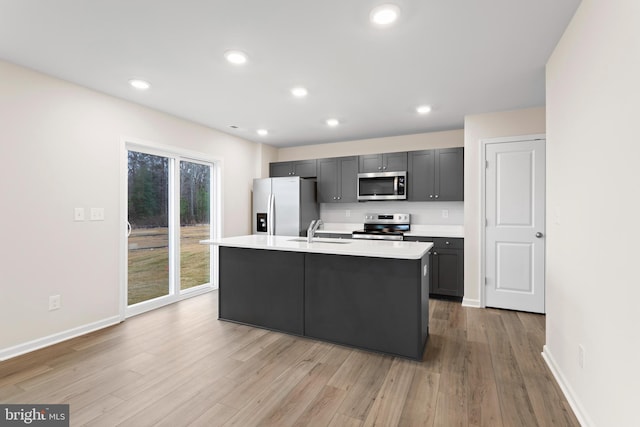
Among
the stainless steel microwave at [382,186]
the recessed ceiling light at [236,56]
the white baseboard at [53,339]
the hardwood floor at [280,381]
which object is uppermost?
the recessed ceiling light at [236,56]

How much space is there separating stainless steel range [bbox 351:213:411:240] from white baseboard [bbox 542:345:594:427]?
231 centimetres

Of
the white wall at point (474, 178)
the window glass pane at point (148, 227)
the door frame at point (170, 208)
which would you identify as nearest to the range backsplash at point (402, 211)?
the white wall at point (474, 178)

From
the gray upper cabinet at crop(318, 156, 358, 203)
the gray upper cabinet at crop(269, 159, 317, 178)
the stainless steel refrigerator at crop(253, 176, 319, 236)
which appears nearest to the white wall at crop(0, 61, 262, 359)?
the stainless steel refrigerator at crop(253, 176, 319, 236)

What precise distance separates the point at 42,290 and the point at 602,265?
4.14m

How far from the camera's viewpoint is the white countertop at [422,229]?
4.47 metres

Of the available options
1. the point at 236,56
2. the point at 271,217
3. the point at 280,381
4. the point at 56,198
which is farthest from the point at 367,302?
the point at 56,198

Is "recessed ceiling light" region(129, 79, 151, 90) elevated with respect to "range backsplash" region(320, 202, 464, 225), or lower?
elevated

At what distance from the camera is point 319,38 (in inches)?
87.4

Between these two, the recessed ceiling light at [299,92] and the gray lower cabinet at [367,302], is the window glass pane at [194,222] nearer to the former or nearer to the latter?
the recessed ceiling light at [299,92]

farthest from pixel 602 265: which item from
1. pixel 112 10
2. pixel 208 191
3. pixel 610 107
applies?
pixel 208 191

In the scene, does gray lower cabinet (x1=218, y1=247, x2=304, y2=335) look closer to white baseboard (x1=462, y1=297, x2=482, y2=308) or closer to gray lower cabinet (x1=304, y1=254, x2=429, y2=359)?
gray lower cabinet (x1=304, y1=254, x2=429, y2=359)

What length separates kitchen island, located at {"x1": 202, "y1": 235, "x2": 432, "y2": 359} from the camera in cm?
257

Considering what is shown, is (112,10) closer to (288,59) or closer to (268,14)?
(268,14)

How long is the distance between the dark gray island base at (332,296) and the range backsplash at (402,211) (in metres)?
2.21
